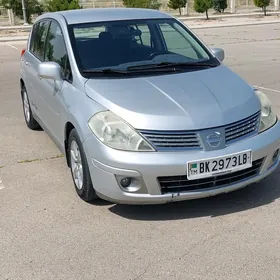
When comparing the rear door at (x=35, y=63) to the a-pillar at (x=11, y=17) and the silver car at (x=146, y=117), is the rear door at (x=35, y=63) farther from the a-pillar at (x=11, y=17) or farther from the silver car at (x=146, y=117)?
the a-pillar at (x=11, y=17)

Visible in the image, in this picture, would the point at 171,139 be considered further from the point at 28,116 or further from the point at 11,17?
the point at 11,17

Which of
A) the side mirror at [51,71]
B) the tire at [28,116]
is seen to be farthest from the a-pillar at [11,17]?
the side mirror at [51,71]

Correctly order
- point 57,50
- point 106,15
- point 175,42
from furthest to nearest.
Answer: point 175,42
point 106,15
point 57,50

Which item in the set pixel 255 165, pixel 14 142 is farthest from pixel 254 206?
pixel 14 142

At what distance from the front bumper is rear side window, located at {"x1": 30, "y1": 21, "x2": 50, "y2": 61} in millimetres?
2203

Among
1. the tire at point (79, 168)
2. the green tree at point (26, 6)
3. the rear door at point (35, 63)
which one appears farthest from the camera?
the green tree at point (26, 6)

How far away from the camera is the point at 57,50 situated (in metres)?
4.88

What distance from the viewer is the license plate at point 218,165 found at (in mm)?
3510

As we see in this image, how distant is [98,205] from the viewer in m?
4.11

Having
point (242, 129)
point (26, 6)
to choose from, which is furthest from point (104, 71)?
point (26, 6)

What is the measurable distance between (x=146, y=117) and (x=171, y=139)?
10.2 inches

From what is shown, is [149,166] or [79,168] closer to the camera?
[149,166]

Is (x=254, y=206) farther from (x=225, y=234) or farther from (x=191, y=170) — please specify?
(x=191, y=170)

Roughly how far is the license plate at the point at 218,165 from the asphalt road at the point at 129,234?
0.43 m
